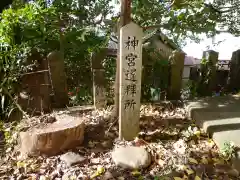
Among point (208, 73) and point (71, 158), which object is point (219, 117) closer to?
point (208, 73)

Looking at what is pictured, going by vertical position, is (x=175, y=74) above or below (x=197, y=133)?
above

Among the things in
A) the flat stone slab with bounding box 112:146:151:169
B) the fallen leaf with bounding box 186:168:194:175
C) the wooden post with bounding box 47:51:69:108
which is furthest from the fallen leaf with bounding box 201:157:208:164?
the wooden post with bounding box 47:51:69:108

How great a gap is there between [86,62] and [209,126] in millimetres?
2566

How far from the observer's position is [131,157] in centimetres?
263

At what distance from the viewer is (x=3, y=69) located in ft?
11.8

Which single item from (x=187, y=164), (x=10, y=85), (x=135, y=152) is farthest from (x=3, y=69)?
(x=187, y=164)

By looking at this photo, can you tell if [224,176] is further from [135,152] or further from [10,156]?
[10,156]

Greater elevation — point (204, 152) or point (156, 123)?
point (156, 123)

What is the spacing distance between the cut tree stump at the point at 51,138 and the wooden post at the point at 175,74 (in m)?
2.09

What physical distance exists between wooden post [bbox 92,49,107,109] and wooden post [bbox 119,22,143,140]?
994mm

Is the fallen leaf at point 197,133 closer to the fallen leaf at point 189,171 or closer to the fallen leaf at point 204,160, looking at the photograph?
the fallen leaf at point 204,160

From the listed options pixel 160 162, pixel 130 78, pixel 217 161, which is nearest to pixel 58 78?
pixel 130 78

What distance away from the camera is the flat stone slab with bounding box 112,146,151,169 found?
255cm

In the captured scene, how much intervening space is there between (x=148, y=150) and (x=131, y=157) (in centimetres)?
29
